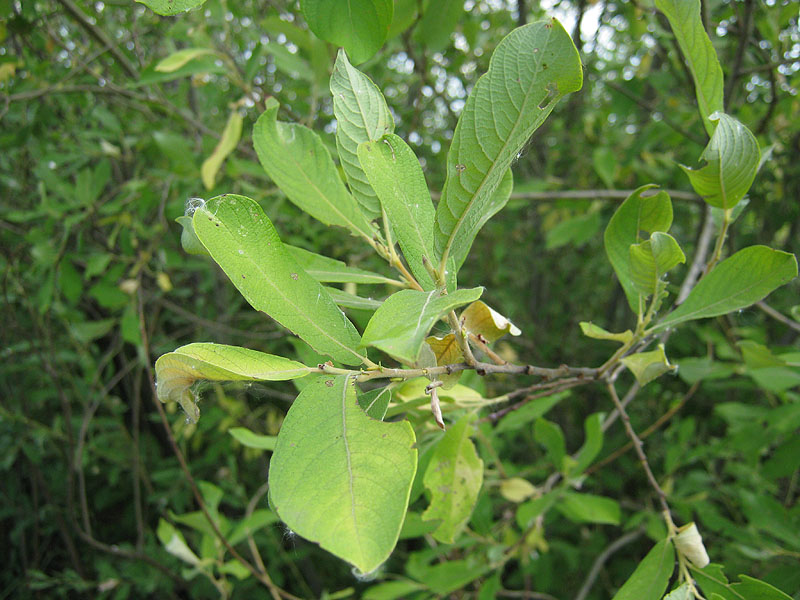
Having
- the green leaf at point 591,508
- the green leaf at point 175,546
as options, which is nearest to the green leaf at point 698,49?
the green leaf at point 591,508

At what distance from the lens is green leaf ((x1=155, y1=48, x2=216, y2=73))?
113cm

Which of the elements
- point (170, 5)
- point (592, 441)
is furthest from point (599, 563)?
point (170, 5)

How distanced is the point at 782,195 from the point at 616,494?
53.2 inches

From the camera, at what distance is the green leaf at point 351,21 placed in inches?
22.2

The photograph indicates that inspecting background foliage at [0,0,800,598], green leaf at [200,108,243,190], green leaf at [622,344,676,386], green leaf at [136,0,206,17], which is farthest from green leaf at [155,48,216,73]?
green leaf at [622,344,676,386]

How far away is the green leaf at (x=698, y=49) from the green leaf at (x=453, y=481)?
474 mm

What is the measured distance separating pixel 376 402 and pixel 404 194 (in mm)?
185

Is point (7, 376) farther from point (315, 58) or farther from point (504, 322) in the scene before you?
point (504, 322)

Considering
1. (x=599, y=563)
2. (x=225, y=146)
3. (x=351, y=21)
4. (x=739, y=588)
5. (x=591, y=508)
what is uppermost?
(x=351, y=21)

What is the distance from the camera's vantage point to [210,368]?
394 millimetres

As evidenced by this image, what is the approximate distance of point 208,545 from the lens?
127 centimetres

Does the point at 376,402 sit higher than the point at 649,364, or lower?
higher

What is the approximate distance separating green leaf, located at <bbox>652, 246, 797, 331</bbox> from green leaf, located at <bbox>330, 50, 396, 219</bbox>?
0.40 metres

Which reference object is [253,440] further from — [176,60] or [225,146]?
[176,60]
